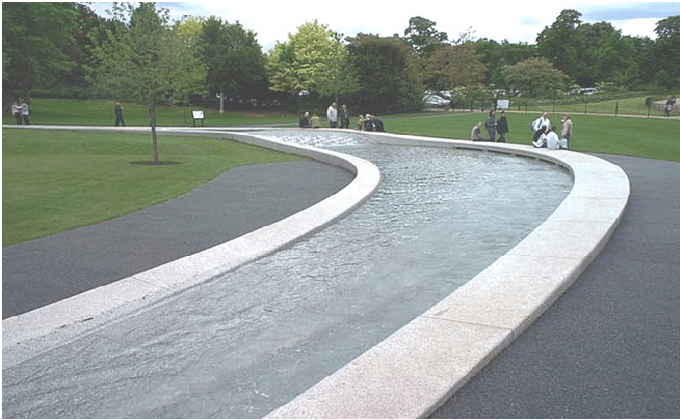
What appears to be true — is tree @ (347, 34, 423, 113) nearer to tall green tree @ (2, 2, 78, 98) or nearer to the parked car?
the parked car

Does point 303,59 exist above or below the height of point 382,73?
above

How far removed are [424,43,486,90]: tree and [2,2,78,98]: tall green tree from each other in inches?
1499

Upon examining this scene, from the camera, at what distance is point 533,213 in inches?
419

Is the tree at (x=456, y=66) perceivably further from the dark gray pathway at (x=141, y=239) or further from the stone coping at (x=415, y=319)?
the stone coping at (x=415, y=319)

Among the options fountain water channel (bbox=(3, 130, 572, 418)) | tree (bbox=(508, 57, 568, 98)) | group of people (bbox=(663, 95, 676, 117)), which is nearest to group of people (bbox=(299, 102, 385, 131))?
fountain water channel (bbox=(3, 130, 572, 418))

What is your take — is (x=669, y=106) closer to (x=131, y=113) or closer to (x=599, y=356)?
(x=131, y=113)

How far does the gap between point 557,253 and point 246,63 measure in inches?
2069

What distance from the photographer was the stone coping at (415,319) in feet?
→ 12.9

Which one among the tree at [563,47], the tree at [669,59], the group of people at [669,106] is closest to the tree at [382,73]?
the group of people at [669,106]

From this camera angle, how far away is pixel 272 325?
5.67m

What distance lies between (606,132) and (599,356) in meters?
29.1

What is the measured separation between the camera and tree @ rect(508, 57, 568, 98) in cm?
6975

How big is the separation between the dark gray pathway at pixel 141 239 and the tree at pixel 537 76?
61524 millimetres

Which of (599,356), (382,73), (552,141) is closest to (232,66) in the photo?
(382,73)
